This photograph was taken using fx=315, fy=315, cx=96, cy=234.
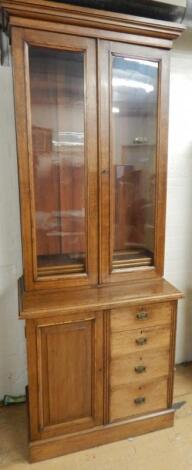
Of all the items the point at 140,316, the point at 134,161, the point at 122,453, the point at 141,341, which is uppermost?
the point at 134,161

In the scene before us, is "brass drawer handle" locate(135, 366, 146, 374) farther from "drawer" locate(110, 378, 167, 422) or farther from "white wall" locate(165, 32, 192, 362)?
"white wall" locate(165, 32, 192, 362)

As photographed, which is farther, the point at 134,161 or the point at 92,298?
the point at 134,161

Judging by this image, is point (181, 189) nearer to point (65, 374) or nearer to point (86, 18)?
point (86, 18)

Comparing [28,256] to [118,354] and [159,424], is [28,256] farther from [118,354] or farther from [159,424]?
[159,424]

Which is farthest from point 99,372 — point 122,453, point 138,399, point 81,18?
point 81,18

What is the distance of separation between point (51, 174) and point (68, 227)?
0.29 meters

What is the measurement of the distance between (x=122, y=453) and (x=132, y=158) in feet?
5.08

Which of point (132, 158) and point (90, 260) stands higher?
point (132, 158)

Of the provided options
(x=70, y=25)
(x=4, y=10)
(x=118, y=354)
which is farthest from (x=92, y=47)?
(x=118, y=354)

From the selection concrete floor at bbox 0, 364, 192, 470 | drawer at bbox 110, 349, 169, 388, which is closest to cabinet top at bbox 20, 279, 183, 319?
drawer at bbox 110, 349, 169, 388

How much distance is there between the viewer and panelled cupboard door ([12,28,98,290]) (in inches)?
55.6

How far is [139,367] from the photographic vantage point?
165 cm

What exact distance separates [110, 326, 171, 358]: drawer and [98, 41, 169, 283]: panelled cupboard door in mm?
286

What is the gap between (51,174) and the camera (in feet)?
5.32
